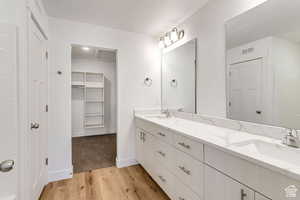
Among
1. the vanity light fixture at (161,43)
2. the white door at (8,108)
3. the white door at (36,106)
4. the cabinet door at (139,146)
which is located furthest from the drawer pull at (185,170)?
the vanity light fixture at (161,43)

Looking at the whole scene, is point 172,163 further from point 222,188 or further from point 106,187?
point 106,187

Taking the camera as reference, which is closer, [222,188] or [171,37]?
[222,188]

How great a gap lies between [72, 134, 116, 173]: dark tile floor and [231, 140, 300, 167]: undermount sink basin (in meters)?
2.29

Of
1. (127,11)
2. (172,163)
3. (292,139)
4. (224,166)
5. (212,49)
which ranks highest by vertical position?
(127,11)

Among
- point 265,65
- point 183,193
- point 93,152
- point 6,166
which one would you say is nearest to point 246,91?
point 265,65

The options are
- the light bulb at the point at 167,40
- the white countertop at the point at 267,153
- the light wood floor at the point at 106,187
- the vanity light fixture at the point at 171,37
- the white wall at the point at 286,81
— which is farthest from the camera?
the light bulb at the point at 167,40

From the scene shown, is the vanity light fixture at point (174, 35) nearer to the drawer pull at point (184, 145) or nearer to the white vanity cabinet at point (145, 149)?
the white vanity cabinet at point (145, 149)

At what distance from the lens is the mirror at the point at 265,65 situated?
114 cm

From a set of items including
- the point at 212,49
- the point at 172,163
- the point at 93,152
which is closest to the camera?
the point at 172,163

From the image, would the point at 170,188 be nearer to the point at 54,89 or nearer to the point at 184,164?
the point at 184,164

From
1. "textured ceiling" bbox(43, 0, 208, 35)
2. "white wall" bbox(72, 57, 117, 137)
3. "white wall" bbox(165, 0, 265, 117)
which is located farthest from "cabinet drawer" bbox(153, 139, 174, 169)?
"white wall" bbox(72, 57, 117, 137)

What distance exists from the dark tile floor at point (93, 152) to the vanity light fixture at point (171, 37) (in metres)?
2.39

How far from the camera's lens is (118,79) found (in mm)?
2609

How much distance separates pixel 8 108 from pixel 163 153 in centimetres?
146
